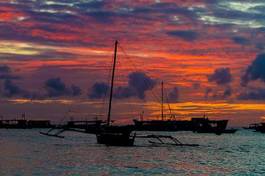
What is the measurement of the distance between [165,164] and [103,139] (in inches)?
1455

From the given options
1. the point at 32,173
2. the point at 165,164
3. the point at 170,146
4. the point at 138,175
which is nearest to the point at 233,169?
the point at 165,164

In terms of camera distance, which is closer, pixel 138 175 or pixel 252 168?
pixel 138 175

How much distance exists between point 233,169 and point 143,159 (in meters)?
17.0

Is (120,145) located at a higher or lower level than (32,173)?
lower

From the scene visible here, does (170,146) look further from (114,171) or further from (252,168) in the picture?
(114,171)

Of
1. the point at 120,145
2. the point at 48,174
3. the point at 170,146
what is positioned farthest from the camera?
the point at 170,146

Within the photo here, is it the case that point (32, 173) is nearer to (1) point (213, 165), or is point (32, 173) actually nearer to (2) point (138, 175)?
(2) point (138, 175)

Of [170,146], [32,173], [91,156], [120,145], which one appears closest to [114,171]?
[32,173]

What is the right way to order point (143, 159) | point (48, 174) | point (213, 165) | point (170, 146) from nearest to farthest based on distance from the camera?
1. point (48, 174)
2. point (213, 165)
3. point (143, 159)
4. point (170, 146)

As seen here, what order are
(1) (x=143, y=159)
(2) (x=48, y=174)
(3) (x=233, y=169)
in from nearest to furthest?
(2) (x=48, y=174) → (3) (x=233, y=169) → (1) (x=143, y=159)

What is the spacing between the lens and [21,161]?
80.5 metres

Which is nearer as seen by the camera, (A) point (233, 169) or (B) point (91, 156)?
(A) point (233, 169)

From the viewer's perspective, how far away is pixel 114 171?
70.2 m

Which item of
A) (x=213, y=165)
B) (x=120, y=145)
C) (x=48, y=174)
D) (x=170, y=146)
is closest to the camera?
(x=48, y=174)
